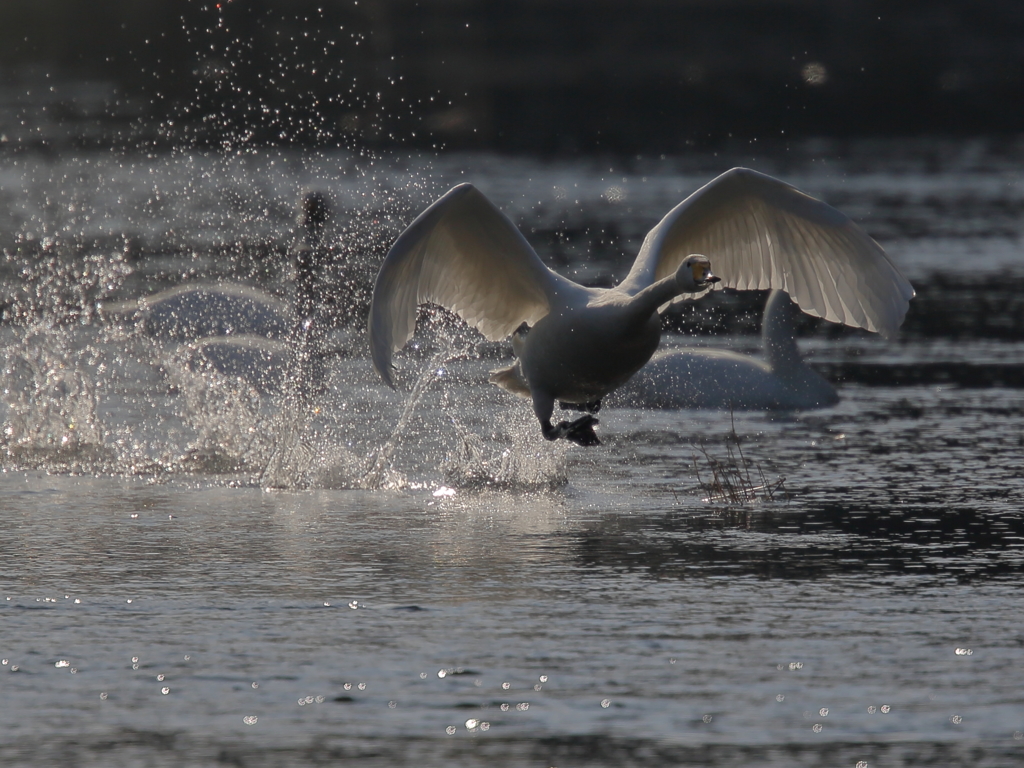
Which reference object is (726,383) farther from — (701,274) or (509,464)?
(701,274)

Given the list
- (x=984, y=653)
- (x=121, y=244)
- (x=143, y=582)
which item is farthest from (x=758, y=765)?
(x=121, y=244)

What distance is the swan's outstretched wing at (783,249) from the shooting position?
8.30m

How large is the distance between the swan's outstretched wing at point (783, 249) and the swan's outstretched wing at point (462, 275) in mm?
611

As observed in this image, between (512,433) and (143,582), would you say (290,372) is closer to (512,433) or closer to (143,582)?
(512,433)

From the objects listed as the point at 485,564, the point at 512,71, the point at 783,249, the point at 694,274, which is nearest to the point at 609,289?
the point at 783,249

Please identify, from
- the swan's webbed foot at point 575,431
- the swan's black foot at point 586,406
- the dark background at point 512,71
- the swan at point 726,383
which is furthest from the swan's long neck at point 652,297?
the dark background at point 512,71

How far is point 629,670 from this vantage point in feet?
17.9

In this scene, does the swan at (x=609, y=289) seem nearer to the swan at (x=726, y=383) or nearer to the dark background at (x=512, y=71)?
the swan at (x=726, y=383)

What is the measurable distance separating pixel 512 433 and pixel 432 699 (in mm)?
4455

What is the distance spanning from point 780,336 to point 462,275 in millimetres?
3558

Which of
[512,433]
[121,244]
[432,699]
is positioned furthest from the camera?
[121,244]

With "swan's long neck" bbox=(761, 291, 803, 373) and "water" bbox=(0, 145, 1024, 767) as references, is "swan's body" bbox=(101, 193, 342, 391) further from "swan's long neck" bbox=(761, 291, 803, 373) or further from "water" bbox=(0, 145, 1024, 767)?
"swan's long neck" bbox=(761, 291, 803, 373)

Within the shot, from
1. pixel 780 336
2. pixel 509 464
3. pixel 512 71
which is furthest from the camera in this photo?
pixel 512 71

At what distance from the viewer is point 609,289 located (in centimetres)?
855
